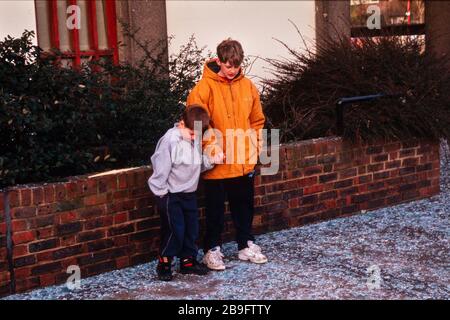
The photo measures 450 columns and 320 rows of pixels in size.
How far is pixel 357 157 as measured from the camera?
6875 millimetres

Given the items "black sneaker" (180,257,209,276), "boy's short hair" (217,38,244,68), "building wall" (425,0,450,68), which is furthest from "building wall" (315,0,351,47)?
"black sneaker" (180,257,209,276)

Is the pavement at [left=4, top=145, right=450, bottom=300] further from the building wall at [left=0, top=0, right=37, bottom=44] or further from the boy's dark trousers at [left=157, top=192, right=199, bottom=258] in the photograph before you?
the building wall at [left=0, top=0, right=37, bottom=44]

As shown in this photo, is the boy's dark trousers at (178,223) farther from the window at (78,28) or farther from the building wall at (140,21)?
the building wall at (140,21)

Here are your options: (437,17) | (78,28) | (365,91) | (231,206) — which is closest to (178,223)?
(231,206)

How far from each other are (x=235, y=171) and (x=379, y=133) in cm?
220

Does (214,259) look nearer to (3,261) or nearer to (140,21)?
(3,261)

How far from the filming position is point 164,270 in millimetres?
5043

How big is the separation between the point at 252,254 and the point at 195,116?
3.79 ft

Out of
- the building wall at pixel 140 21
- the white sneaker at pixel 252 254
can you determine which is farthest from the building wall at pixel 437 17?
the white sneaker at pixel 252 254

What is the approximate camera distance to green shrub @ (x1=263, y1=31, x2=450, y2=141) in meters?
7.04

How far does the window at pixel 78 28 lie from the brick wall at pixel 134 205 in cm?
265

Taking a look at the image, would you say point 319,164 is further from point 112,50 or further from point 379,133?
point 112,50

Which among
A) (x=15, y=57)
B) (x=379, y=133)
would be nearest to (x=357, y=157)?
(x=379, y=133)

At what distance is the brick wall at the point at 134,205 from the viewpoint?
4.81 meters
